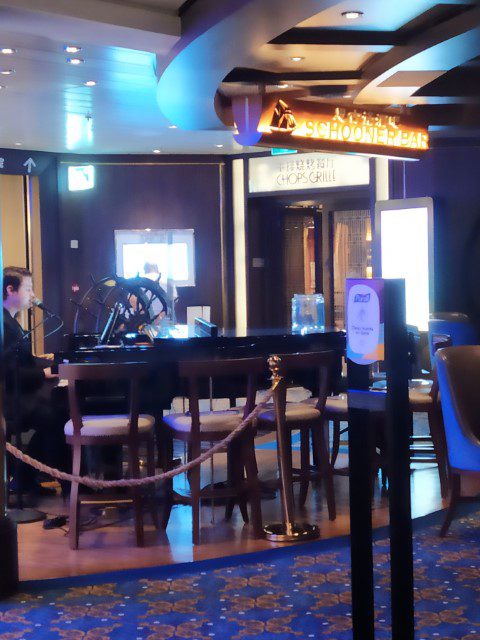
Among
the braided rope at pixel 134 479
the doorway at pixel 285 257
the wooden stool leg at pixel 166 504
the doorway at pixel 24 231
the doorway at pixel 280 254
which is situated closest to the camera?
the braided rope at pixel 134 479

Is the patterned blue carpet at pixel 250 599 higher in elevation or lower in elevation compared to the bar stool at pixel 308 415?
lower

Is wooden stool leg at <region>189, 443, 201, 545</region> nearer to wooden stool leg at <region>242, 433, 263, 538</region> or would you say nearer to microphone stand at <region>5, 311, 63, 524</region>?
wooden stool leg at <region>242, 433, 263, 538</region>

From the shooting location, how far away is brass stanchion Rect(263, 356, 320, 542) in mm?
4918

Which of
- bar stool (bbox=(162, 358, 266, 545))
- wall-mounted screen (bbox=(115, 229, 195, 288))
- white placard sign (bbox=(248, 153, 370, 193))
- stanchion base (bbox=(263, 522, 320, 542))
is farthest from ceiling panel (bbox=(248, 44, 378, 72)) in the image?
wall-mounted screen (bbox=(115, 229, 195, 288))

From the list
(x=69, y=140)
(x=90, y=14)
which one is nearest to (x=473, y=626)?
(x=90, y=14)

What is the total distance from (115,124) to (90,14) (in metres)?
4.44

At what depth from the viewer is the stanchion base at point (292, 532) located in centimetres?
489

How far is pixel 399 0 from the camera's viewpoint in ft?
17.3

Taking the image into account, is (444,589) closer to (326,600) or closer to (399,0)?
(326,600)

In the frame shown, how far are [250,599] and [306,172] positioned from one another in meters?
8.35

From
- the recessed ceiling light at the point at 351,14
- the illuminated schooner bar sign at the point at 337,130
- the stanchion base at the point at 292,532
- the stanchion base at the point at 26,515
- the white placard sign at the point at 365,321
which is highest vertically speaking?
the recessed ceiling light at the point at 351,14

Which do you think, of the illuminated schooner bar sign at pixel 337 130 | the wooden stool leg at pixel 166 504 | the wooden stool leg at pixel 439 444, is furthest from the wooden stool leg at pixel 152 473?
the illuminated schooner bar sign at pixel 337 130

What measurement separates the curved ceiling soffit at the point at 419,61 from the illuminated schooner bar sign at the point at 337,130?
19 cm

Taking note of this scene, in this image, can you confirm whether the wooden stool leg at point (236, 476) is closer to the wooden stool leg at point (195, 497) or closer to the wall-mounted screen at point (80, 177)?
the wooden stool leg at point (195, 497)
